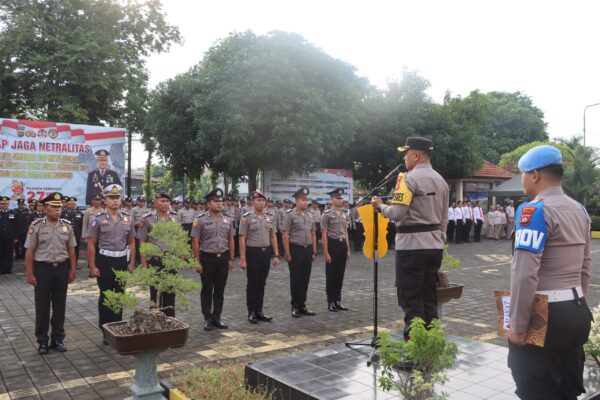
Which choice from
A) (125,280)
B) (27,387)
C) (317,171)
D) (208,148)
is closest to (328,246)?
(125,280)

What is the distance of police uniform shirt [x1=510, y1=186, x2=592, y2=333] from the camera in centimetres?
251

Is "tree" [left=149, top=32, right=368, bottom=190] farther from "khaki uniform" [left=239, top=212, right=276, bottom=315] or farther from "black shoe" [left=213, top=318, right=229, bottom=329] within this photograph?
"black shoe" [left=213, top=318, right=229, bottom=329]

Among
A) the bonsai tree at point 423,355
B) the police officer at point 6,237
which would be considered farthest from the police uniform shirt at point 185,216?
the bonsai tree at point 423,355

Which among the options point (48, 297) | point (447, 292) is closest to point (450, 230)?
point (447, 292)

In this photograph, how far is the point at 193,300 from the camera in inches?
330

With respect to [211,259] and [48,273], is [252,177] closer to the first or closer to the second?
[211,259]

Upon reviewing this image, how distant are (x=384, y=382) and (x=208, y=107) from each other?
1406 cm

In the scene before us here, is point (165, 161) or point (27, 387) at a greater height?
point (165, 161)

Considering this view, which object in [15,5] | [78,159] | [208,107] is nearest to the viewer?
[78,159]

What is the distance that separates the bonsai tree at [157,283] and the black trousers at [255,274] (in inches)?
89.7

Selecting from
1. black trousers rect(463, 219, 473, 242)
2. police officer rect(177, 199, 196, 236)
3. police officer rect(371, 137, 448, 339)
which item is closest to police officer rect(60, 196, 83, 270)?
police officer rect(177, 199, 196, 236)

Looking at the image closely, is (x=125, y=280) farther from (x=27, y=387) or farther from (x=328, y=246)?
(x=328, y=246)

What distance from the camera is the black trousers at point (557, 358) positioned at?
8.39 feet

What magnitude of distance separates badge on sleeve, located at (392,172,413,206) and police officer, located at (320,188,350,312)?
3.63 meters
